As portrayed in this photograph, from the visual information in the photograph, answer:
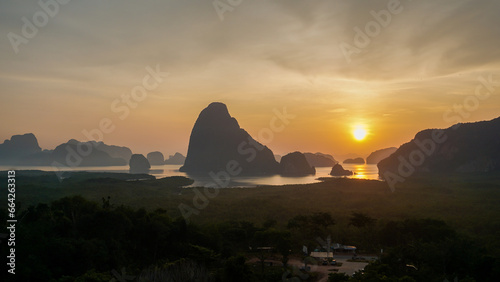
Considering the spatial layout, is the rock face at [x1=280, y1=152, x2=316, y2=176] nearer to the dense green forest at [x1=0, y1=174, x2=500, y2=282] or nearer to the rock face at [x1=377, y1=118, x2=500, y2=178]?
the rock face at [x1=377, y1=118, x2=500, y2=178]

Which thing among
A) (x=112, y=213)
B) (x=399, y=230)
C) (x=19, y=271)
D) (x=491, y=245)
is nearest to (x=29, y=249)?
(x=19, y=271)

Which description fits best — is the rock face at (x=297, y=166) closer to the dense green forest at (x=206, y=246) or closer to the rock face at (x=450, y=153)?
the rock face at (x=450, y=153)

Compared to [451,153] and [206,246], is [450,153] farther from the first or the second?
[206,246]

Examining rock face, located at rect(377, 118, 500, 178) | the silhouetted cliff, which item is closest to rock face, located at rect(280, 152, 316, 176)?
rock face, located at rect(377, 118, 500, 178)

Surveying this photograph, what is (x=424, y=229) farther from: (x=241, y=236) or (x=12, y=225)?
(x=12, y=225)

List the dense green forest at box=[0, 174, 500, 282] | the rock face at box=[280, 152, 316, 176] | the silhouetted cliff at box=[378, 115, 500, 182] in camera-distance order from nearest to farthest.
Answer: the dense green forest at box=[0, 174, 500, 282] < the silhouetted cliff at box=[378, 115, 500, 182] < the rock face at box=[280, 152, 316, 176]

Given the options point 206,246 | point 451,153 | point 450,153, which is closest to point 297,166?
point 450,153

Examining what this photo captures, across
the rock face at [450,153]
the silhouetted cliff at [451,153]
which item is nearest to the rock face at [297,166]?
the rock face at [450,153]

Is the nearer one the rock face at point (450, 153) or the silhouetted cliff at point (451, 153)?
the rock face at point (450, 153)
